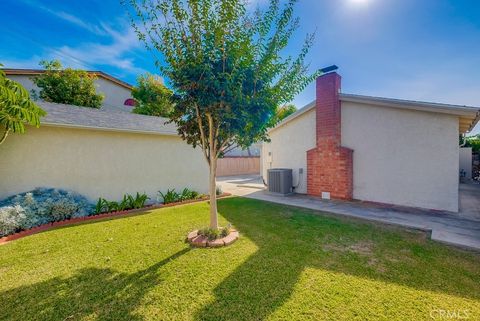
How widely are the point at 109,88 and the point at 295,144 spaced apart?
18.2 meters

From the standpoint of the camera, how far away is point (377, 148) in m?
7.44

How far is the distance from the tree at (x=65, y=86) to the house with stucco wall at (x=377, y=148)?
14.5m

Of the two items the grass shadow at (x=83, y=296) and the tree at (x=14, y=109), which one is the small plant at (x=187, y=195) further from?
the grass shadow at (x=83, y=296)

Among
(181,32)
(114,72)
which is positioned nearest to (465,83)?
(181,32)

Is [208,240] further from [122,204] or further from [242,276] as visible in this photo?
[122,204]

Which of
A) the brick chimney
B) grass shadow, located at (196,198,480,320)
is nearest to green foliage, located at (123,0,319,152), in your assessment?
grass shadow, located at (196,198,480,320)

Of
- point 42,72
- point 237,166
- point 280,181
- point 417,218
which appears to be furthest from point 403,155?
point 42,72

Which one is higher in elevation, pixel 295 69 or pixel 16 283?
pixel 295 69

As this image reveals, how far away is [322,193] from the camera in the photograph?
28.9 ft

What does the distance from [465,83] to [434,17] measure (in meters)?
4.56

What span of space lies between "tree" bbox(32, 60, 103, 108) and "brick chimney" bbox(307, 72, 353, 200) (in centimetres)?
1565

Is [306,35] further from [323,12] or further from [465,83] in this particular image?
[465,83]

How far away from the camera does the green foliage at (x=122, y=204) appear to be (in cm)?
683

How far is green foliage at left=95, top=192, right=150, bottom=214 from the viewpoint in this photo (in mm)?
6833
